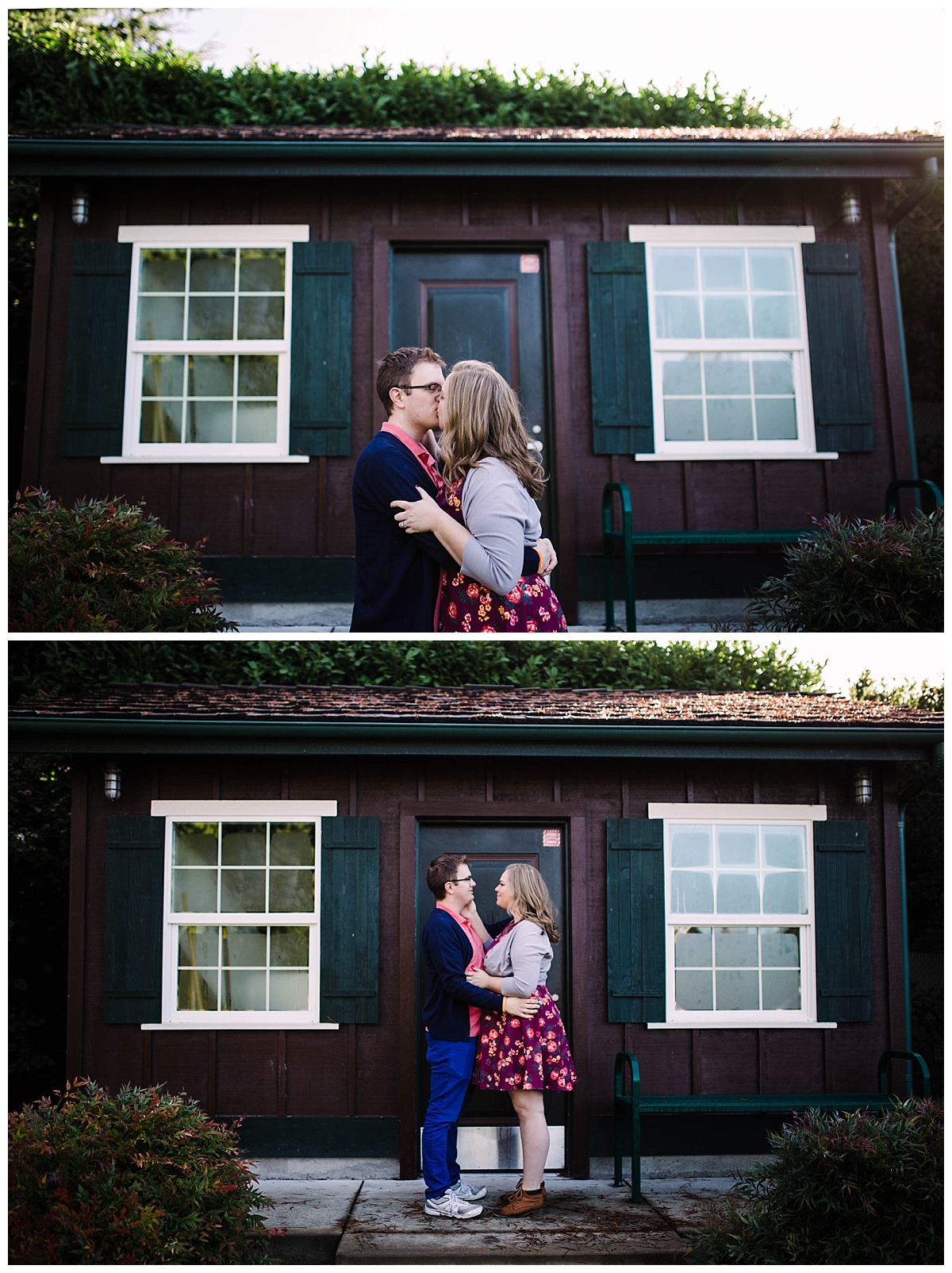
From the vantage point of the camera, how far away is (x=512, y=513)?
3768 mm

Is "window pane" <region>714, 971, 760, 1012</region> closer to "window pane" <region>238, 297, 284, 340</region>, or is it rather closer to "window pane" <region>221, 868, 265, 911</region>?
"window pane" <region>221, 868, 265, 911</region>

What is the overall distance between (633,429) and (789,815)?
2625 millimetres

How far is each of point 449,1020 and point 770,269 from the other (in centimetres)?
521

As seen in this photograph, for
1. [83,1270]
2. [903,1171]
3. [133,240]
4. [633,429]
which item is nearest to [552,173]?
[633,429]

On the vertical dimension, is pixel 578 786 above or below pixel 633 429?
below

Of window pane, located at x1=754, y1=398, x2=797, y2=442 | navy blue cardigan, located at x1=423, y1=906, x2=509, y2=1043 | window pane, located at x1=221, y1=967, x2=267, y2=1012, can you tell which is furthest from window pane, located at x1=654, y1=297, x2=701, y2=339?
window pane, located at x1=221, y1=967, x2=267, y2=1012

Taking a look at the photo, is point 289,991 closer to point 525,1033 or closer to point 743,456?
point 525,1033

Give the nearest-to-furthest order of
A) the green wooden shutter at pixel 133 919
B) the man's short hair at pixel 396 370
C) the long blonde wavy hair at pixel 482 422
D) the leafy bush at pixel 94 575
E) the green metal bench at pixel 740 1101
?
the long blonde wavy hair at pixel 482 422, the man's short hair at pixel 396 370, the leafy bush at pixel 94 575, the green metal bench at pixel 740 1101, the green wooden shutter at pixel 133 919

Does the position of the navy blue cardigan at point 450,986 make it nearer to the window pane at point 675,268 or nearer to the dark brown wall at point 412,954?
the dark brown wall at point 412,954

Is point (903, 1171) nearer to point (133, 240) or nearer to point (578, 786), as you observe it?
point (578, 786)

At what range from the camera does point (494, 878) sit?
6633mm

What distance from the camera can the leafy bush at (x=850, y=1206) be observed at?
4.44 meters

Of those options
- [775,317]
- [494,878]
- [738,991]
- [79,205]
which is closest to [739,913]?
[738,991]

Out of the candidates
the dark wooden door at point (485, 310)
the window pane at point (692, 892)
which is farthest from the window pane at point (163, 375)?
the window pane at point (692, 892)
